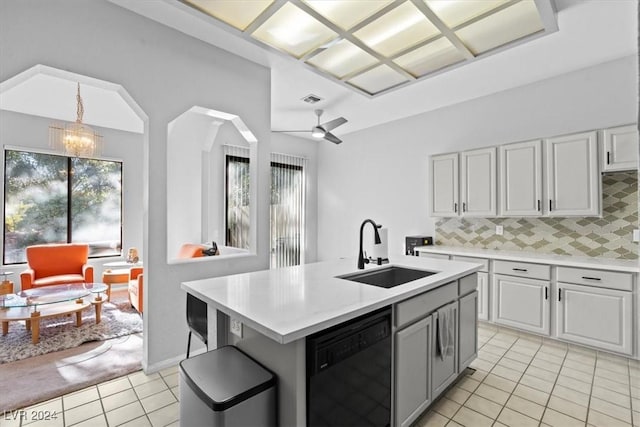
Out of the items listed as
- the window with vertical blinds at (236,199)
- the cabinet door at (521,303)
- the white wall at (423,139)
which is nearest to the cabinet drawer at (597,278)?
the cabinet door at (521,303)

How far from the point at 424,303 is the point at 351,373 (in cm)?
72

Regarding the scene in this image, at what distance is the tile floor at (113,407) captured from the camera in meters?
1.97

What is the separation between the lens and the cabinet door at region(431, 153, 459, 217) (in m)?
4.05

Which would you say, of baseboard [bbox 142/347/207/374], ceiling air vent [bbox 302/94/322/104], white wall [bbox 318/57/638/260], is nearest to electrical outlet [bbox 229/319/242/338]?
baseboard [bbox 142/347/207/374]

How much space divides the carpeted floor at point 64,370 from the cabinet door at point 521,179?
167 inches

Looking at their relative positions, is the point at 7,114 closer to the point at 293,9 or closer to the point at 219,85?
the point at 219,85

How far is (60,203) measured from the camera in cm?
504

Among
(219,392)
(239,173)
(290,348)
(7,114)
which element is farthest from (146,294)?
(7,114)

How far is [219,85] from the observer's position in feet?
9.85

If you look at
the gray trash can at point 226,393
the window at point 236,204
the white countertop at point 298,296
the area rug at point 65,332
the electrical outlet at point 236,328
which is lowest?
the area rug at point 65,332

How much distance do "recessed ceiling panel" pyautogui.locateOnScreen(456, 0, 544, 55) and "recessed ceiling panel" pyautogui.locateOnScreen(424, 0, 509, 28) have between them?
0.27ft

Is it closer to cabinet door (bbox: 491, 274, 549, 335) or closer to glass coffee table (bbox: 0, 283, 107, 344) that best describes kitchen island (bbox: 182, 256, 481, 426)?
cabinet door (bbox: 491, 274, 549, 335)

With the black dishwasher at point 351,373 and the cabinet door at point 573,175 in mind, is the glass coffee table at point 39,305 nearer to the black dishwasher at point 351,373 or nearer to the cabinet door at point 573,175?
the black dishwasher at point 351,373

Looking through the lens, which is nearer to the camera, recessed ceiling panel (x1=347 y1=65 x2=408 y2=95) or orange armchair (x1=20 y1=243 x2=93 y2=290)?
recessed ceiling panel (x1=347 y1=65 x2=408 y2=95)
